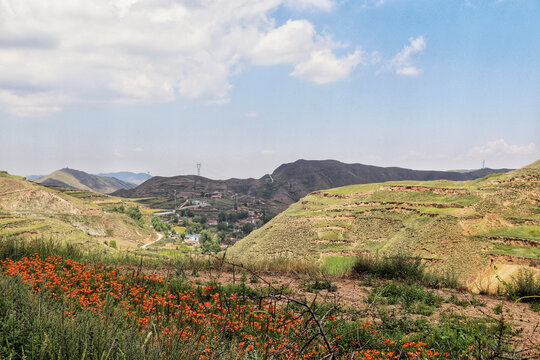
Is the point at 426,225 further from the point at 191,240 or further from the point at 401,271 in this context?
the point at 191,240

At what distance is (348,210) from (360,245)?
972cm

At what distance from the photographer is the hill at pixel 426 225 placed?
22.3m

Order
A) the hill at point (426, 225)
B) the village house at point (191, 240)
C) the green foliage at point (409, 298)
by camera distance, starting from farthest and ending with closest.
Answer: the village house at point (191, 240), the hill at point (426, 225), the green foliage at point (409, 298)

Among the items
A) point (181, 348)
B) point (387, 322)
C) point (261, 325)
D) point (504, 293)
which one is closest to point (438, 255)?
point (504, 293)

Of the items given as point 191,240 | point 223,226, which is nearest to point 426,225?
point 191,240

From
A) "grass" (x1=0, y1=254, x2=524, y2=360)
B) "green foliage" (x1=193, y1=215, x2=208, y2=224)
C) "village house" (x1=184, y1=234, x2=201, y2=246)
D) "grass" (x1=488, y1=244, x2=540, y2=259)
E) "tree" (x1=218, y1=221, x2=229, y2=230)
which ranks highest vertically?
"grass" (x1=0, y1=254, x2=524, y2=360)

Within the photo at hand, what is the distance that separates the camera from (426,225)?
98.4 feet

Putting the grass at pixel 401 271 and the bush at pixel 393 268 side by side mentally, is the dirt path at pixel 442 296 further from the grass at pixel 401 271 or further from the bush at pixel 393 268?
the bush at pixel 393 268

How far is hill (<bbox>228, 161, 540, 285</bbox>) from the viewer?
22.3 m

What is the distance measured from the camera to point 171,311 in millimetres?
5750

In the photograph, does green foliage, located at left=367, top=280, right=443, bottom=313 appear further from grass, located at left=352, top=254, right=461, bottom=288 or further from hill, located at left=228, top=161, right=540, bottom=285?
hill, located at left=228, top=161, right=540, bottom=285

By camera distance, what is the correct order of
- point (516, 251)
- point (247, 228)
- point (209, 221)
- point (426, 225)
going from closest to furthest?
1. point (516, 251)
2. point (426, 225)
3. point (247, 228)
4. point (209, 221)

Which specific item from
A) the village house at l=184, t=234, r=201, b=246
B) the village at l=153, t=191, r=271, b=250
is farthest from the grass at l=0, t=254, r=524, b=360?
the village house at l=184, t=234, r=201, b=246

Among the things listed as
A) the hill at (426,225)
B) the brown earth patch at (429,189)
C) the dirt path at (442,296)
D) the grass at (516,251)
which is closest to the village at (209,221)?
the hill at (426,225)
